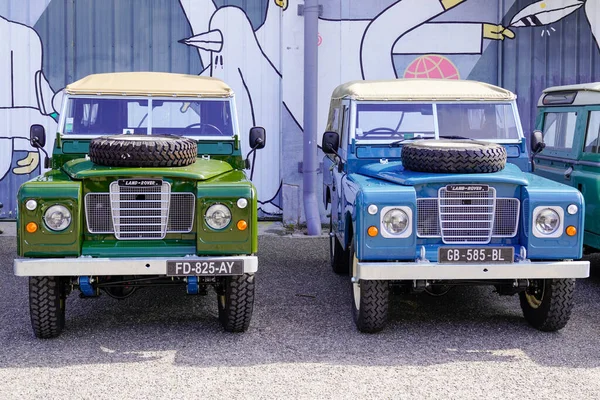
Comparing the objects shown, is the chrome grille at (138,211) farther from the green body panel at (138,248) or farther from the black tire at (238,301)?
the black tire at (238,301)

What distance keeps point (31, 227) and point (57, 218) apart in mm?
176

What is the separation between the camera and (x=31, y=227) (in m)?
5.46

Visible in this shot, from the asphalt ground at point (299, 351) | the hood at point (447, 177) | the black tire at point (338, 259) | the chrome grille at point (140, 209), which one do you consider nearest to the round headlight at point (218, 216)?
the chrome grille at point (140, 209)

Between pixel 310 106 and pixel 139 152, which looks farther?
pixel 310 106

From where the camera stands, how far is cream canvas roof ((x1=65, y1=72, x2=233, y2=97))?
7016 mm

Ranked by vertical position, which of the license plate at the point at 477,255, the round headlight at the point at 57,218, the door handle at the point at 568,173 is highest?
the door handle at the point at 568,173

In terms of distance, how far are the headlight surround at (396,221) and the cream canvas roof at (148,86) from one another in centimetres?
223

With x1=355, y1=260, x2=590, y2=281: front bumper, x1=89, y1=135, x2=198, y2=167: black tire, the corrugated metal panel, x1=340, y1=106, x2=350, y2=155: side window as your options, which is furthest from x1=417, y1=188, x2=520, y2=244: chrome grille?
the corrugated metal panel

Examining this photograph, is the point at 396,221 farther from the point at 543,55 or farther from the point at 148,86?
the point at 543,55

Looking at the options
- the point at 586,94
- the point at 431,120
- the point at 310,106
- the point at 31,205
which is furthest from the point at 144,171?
the point at 310,106

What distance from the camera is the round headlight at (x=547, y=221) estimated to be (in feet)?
18.5

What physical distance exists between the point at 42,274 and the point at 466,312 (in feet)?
10.7

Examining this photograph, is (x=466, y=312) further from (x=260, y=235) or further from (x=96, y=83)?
(x=260, y=235)

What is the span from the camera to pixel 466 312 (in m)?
6.58
